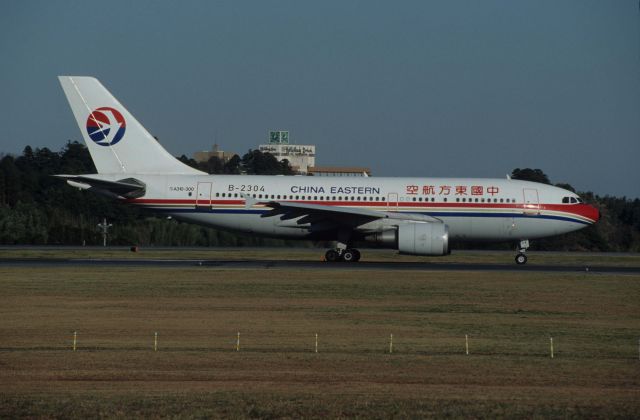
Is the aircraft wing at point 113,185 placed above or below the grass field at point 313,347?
above

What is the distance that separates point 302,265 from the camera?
4256 centimetres

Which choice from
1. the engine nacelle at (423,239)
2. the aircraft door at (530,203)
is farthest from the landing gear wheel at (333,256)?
the aircraft door at (530,203)

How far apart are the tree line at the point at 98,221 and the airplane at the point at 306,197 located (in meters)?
3.31

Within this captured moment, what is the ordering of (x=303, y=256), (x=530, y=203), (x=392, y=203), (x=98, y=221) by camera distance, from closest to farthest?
(x=392, y=203) < (x=530, y=203) < (x=303, y=256) < (x=98, y=221)

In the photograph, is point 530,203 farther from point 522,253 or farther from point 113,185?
point 113,185

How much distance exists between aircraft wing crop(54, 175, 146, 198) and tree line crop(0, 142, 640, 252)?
3.28m

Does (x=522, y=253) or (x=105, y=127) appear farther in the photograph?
(x=522, y=253)

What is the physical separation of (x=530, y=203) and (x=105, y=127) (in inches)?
809

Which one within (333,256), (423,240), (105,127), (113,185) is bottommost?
(333,256)

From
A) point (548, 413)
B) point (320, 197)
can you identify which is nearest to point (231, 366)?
point (548, 413)

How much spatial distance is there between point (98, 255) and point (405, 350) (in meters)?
32.1

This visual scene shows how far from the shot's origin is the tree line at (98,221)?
66.4m

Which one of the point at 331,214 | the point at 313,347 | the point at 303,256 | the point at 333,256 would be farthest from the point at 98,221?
the point at 313,347

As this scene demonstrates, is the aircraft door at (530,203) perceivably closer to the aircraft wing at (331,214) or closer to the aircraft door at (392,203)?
the aircraft wing at (331,214)
